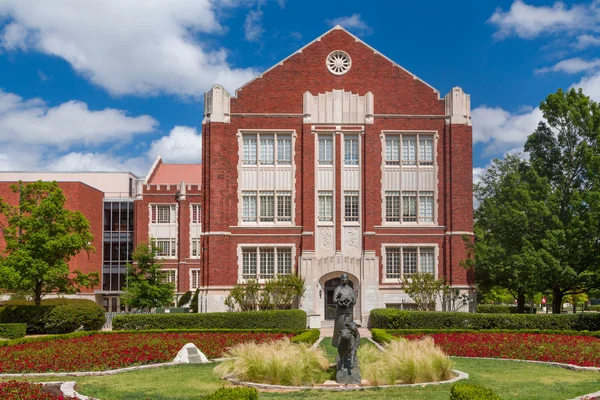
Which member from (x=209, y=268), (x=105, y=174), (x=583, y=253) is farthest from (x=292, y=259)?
(x=105, y=174)

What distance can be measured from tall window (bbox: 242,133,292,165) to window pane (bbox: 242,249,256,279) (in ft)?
17.1

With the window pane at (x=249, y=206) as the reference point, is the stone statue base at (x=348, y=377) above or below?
below

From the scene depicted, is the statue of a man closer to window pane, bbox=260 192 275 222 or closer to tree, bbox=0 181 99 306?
tree, bbox=0 181 99 306

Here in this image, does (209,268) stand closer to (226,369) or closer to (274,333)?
(274,333)

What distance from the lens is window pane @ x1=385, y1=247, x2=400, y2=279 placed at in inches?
1602

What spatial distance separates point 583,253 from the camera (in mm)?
31672

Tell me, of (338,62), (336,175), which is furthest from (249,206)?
(338,62)

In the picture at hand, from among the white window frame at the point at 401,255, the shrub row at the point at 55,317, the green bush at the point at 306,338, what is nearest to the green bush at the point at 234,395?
the green bush at the point at 306,338

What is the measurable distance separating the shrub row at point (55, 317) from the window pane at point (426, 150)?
20074 millimetres

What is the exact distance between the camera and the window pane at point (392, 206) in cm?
4134

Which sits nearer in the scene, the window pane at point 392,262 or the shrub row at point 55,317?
the shrub row at point 55,317

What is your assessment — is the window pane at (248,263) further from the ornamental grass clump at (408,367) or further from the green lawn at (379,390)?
the ornamental grass clump at (408,367)

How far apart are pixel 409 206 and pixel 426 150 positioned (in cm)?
348

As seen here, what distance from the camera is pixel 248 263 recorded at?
40.8 m
